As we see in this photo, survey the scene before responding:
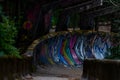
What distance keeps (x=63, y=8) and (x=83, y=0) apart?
1717 mm

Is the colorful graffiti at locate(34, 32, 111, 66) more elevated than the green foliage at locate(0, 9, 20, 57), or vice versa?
the green foliage at locate(0, 9, 20, 57)

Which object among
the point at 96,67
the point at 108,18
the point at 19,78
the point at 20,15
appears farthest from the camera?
the point at 108,18

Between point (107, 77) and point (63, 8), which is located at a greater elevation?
point (63, 8)

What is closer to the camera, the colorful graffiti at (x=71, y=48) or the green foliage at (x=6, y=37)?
the green foliage at (x=6, y=37)

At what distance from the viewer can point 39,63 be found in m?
23.7

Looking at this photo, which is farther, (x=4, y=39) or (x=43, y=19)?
(x=43, y=19)

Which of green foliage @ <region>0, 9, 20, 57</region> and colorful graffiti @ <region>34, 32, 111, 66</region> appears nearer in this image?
green foliage @ <region>0, 9, 20, 57</region>

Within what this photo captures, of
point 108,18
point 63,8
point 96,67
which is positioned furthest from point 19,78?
point 108,18

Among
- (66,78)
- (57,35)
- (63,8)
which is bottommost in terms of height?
(66,78)

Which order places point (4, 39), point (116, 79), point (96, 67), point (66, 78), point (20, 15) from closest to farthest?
point (4, 39) → point (116, 79) → point (96, 67) → point (66, 78) → point (20, 15)

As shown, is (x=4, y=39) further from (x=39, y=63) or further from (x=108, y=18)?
(x=108, y=18)

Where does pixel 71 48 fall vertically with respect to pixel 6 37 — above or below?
below

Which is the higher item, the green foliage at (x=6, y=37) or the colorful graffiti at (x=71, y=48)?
→ the green foliage at (x=6, y=37)

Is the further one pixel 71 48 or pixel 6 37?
pixel 71 48
